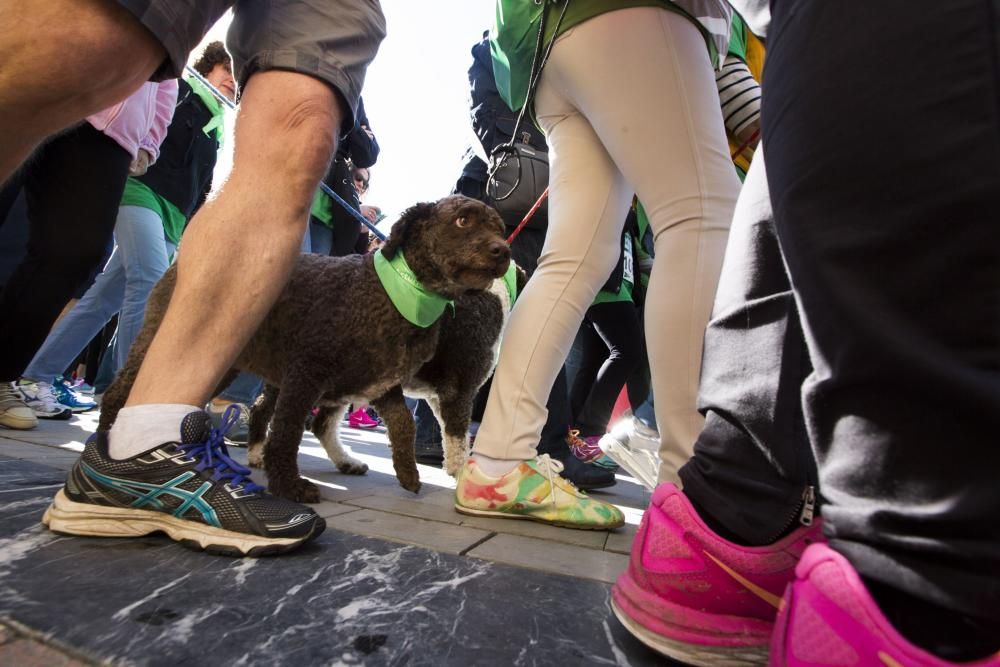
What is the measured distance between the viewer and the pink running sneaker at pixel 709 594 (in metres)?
0.91

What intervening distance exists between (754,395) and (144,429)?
145 cm

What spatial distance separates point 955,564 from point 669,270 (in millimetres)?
1232

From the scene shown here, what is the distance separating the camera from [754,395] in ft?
3.00

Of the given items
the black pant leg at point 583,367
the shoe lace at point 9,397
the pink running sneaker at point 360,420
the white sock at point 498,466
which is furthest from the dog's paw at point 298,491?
the pink running sneaker at point 360,420

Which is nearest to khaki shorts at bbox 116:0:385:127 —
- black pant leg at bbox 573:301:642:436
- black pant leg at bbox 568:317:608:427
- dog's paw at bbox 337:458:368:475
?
dog's paw at bbox 337:458:368:475

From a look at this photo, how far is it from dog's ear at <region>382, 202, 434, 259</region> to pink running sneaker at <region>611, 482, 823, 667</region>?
7.27ft

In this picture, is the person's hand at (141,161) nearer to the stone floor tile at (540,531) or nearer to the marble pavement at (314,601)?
the marble pavement at (314,601)

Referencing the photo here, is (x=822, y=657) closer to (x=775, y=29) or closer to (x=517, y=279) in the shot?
(x=775, y=29)

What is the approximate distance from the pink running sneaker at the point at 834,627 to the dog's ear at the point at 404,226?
96.3 inches

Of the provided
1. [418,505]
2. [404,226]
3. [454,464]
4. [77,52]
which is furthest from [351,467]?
[77,52]

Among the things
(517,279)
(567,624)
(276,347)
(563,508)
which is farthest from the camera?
(517,279)

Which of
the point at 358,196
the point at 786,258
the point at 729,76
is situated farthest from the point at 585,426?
the point at 786,258

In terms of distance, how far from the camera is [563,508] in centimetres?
202

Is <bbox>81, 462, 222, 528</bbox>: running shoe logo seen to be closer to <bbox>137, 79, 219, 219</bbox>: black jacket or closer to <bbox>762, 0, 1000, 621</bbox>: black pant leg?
<bbox>762, 0, 1000, 621</bbox>: black pant leg
